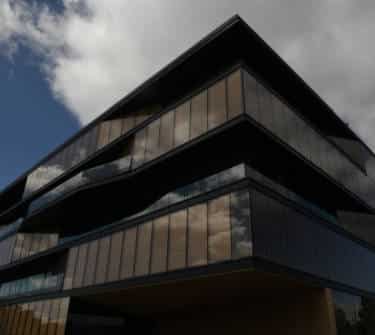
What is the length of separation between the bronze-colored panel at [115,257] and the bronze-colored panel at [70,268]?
413cm

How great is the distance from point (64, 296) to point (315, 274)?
14.9 m

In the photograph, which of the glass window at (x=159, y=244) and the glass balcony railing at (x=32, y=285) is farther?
the glass balcony railing at (x=32, y=285)

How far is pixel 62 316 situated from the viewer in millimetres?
21516

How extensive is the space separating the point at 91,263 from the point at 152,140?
325 inches

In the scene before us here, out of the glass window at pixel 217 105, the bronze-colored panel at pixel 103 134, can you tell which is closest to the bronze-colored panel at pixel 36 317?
the bronze-colored panel at pixel 103 134

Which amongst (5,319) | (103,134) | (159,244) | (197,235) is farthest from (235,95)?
(5,319)

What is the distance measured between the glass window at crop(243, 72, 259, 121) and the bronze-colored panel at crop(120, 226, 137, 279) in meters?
8.52

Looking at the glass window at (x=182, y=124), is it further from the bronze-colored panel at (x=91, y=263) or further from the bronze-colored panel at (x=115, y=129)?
the bronze-colored panel at (x=91, y=263)

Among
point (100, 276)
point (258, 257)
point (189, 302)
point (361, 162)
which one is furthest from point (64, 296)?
point (361, 162)

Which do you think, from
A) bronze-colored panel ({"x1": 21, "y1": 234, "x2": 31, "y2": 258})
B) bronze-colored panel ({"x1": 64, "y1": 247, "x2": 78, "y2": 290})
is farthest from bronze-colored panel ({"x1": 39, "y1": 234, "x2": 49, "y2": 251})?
bronze-colored panel ({"x1": 64, "y1": 247, "x2": 78, "y2": 290})

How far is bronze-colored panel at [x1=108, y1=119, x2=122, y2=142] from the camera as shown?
27.4 meters

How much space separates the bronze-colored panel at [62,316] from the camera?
21.0m

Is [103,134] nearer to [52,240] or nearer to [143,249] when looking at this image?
[52,240]

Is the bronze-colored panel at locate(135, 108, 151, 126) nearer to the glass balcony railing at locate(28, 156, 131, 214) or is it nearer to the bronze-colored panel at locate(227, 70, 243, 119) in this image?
the glass balcony railing at locate(28, 156, 131, 214)
